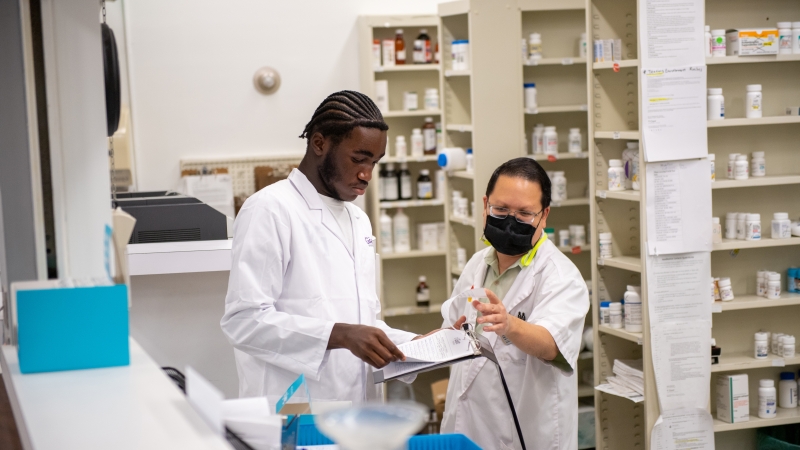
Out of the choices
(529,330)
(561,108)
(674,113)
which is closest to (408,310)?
(561,108)

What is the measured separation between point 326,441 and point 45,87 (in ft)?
3.11

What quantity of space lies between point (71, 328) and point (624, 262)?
2.90 meters

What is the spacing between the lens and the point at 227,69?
5.87 meters

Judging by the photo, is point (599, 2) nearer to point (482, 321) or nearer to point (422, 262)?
point (482, 321)

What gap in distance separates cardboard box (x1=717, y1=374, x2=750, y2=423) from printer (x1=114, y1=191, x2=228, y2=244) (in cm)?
254

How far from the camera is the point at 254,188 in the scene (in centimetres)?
592

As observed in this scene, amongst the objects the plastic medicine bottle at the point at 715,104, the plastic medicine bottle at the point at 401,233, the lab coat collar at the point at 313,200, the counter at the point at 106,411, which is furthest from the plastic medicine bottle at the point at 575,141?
the counter at the point at 106,411

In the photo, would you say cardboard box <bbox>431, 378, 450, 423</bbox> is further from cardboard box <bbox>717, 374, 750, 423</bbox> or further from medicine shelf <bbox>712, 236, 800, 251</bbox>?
medicine shelf <bbox>712, 236, 800, 251</bbox>

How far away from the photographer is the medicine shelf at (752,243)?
379 cm

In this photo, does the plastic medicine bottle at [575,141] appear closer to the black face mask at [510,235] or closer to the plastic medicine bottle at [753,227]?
the plastic medicine bottle at [753,227]

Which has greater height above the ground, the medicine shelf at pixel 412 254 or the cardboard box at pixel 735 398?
the medicine shelf at pixel 412 254

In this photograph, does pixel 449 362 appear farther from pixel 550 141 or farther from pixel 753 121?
pixel 550 141

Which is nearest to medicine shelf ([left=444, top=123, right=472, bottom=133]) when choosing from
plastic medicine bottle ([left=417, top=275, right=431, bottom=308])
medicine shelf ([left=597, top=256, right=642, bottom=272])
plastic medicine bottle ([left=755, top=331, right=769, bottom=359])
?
medicine shelf ([left=597, top=256, right=642, bottom=272])

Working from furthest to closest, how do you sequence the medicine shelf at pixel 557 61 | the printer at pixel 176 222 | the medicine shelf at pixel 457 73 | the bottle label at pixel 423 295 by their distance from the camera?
the bottle label at pixel 423 295 → the medicine shelf at pixel 557 61 → the medicine shelf at pixel 457 73 → the printer at pixel 176 222
